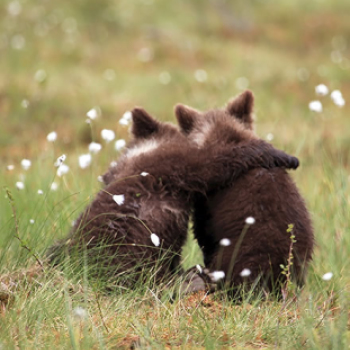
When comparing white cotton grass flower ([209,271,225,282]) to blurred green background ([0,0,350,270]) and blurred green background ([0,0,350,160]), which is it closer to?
blurred green background ([0,0,350,270])

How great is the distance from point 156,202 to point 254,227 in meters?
0.66

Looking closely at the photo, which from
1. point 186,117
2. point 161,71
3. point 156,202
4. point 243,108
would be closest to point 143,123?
point 186,117

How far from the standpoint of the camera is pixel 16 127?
11.2m

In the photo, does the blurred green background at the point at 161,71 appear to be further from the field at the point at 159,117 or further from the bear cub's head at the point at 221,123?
the bear cub's head at the point at 221,123

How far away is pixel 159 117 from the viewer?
973 cm

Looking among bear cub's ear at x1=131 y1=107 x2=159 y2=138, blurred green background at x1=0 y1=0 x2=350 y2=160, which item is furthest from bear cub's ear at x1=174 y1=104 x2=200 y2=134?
blurred green background at x1=0 y1=0 x2=350 y2=160

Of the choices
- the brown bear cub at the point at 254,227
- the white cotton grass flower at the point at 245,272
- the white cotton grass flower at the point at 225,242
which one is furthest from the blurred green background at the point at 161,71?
the white cotton grass flower at the point at 245,272

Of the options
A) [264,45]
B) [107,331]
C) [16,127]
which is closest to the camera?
[107,331]

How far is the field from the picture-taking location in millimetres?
3100

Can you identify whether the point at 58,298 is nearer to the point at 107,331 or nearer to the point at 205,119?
the point at 107,331

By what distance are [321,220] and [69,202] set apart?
2.16m

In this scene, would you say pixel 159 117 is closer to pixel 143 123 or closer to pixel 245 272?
pixel 143 123

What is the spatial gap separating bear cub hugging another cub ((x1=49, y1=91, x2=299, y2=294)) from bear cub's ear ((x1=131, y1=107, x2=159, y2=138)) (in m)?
0.37

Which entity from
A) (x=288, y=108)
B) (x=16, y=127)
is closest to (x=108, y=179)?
(x=16, y=127)
